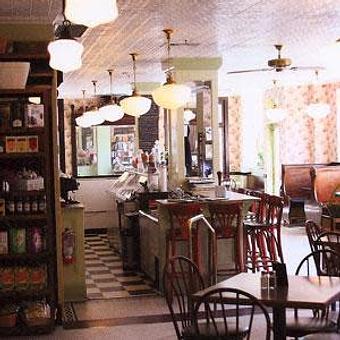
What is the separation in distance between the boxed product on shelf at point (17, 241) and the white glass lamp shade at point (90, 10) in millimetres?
2927

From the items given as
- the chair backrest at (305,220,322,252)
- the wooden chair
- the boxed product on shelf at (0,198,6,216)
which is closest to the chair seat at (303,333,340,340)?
the chair backrest at (305,220,322,252)

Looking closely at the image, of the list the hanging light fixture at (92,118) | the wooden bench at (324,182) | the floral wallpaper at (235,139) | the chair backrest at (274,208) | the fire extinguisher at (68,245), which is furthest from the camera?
the floral wallpaper at (235,139)

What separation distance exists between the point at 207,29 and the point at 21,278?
3.27 m

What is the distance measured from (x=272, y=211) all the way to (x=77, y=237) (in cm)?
236

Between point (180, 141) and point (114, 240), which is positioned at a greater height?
point (180, 141)

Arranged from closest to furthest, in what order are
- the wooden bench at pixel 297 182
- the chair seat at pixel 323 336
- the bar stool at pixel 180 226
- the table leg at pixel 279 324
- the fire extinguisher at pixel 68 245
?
the chair seat at pixel 323 336
the table leg at pixel 279 324
the fire extinguisher at pixel 68 245
the bar stool at pixel 180 226
the wooden bench at pixel 297 182

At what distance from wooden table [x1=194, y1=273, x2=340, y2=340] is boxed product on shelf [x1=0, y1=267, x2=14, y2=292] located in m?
2.34

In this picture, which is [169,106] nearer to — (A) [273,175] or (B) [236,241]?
(B) [236,241]

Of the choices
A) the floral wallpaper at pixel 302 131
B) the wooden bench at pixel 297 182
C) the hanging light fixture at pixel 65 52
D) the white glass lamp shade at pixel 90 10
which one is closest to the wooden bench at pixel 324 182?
the wooden bench at pixel 297 182

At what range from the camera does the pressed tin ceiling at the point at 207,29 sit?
6141 mm

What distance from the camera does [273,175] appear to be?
1529 cm

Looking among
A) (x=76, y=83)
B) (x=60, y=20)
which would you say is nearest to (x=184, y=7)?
(x=60, y=20)

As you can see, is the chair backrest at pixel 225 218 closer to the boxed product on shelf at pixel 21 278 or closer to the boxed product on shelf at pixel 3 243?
the boxed product on shelf at pixel 21 278

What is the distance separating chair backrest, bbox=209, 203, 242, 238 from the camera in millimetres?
7350
